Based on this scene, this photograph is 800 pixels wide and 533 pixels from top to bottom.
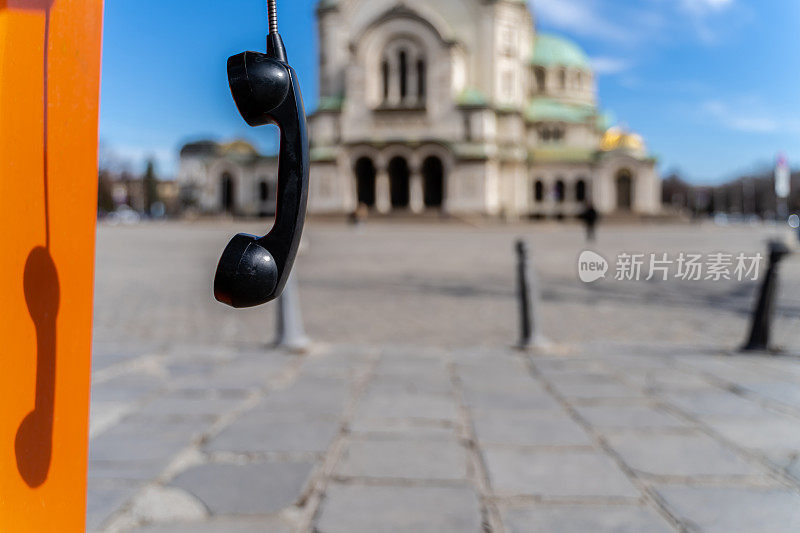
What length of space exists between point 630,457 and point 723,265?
1787mm

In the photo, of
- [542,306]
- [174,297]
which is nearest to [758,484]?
[542,306]

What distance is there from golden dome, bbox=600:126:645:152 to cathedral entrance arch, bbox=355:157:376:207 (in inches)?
711

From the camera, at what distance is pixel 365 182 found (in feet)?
160

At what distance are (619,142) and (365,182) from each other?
19.7 metres

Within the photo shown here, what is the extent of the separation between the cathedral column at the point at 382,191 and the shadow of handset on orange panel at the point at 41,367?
150 feet

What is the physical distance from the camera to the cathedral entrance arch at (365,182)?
159 feet

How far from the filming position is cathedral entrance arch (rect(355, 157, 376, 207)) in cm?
4834

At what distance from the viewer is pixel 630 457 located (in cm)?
313

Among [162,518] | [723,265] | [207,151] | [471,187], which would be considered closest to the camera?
[723,265]

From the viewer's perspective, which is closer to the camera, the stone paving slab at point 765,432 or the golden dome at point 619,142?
the stone paving slab at point 765,432

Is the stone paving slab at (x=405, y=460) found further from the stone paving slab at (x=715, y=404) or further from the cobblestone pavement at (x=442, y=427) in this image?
the stone paving slab at (x=715, y=404)

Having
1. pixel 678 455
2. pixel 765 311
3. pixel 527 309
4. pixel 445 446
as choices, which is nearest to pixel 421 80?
pixel 527 309

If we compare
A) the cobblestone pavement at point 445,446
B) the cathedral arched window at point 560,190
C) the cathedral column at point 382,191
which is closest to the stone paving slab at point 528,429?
the cobblestone pavement at point 445,446

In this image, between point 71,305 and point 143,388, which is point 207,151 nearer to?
point 143,388
